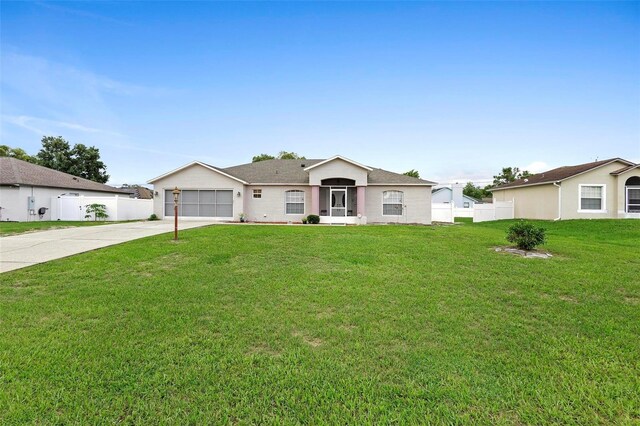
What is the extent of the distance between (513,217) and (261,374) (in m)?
29.4

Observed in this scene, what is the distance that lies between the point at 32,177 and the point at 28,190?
1.80 m

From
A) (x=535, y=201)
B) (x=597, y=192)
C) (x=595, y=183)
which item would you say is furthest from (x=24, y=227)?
(x=597, y=192)

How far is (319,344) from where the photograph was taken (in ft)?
11.5

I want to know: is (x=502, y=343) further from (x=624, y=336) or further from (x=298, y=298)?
(x=298, y=298)

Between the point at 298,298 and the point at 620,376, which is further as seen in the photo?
the point at 298,298

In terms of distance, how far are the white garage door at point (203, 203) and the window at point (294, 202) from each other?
12.6 feet

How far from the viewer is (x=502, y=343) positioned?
3.52m

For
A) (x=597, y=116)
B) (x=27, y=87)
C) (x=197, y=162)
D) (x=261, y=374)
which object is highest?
(x=27, y=87)

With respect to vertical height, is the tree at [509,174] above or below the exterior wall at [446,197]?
above

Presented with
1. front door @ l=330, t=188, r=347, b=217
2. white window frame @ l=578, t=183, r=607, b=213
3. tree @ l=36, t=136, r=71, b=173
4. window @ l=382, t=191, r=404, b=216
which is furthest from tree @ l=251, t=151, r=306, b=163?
white window frame @ l=578, t=183, r=607, b=213

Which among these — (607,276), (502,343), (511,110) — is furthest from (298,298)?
(511,110)

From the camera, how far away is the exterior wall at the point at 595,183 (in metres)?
20.4

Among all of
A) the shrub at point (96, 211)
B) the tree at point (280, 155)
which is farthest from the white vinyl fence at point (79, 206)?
the tree at point (280, 155)

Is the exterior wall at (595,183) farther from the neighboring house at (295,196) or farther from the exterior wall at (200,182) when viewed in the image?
the exterior wall at (200,182)
